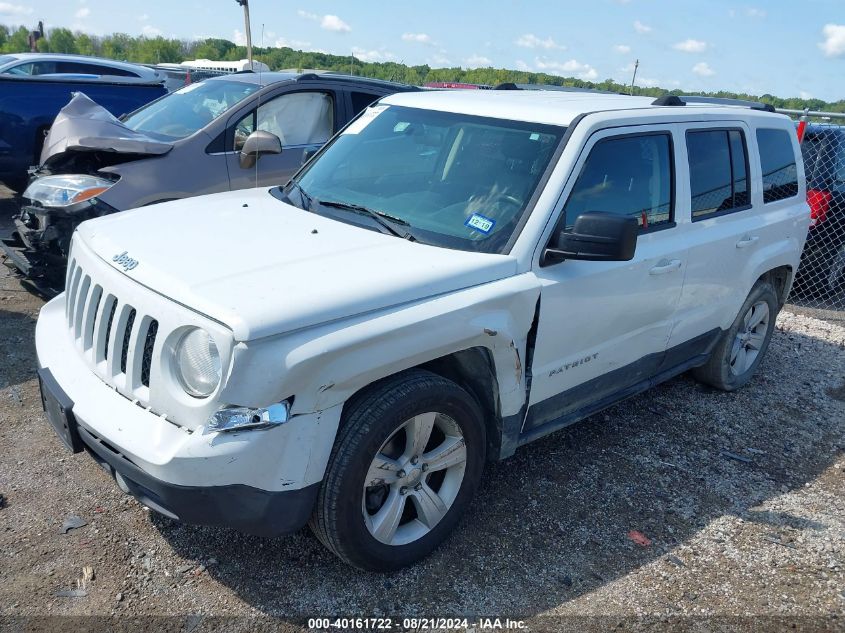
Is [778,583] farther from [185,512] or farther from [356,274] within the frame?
[185,512]

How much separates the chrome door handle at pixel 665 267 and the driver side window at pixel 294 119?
151 inches

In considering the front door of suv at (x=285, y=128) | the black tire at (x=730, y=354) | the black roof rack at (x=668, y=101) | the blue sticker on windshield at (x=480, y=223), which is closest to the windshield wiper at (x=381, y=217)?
the blue sticker on windshield at (x=480, y=223)

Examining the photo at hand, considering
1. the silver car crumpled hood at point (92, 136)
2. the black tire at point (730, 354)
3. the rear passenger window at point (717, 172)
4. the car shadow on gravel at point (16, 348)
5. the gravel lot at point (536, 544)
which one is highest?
the rear passenger window at point (717, 172)

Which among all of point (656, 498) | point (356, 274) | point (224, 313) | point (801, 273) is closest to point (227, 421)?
point (224, 313)

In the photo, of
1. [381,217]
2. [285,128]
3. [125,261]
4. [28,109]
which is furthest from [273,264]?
[28,109]

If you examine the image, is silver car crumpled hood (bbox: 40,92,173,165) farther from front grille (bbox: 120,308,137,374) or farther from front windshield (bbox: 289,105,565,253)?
front grille (bbox: 120,308,137,374)

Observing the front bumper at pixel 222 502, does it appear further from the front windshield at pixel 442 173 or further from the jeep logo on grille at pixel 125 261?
the front windshield at pixel 442 173

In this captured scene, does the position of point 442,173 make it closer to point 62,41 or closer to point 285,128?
point 285,128

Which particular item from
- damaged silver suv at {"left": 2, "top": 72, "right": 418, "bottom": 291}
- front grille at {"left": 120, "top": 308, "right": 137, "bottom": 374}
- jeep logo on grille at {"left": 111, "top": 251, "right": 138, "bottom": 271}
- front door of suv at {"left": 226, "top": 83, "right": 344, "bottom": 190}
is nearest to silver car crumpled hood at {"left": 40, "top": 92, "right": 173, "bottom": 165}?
damaged silver suv at {"left": 2, "top": 72, "right": 418, "bottom": 291}

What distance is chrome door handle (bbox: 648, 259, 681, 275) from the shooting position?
12.4ft

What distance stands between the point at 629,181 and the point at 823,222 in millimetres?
5340

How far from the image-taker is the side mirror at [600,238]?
302 centimetres

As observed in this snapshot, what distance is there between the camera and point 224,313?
241 centimetres

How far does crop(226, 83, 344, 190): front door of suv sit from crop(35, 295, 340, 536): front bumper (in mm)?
3734
